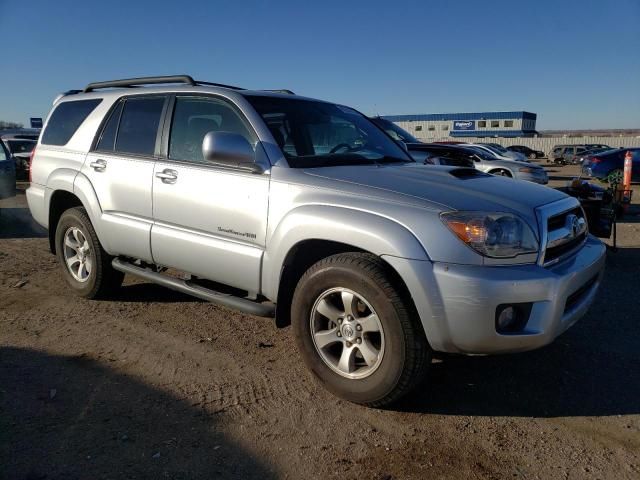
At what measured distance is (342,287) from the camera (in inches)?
117

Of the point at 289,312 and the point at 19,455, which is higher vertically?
the point at 289,312

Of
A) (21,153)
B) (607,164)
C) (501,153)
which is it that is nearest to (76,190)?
(21,153)

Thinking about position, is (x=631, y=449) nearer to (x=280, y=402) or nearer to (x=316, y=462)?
(x=316, y=462)

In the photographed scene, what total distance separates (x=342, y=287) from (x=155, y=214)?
1.79m

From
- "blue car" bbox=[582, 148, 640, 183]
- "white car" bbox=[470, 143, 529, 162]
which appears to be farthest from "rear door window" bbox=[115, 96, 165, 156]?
"blue car" bbox=[582, 148, 640, 183]

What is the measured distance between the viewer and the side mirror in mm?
3252

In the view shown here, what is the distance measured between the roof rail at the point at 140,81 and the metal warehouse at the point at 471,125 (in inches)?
2890

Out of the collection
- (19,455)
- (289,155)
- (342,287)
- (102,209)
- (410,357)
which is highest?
(289,155)

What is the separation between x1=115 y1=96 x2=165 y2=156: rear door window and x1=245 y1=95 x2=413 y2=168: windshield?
937 mm

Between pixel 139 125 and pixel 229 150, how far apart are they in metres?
1.44

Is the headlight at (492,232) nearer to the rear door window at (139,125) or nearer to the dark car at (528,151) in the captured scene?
the rear door window at (139,125)

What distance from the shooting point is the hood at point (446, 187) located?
2.85 metres

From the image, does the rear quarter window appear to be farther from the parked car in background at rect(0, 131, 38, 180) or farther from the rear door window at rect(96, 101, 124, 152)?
the parked car in background at rect(0, 131, 38, 180)

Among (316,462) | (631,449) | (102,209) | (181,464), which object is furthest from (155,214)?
(631,449)
